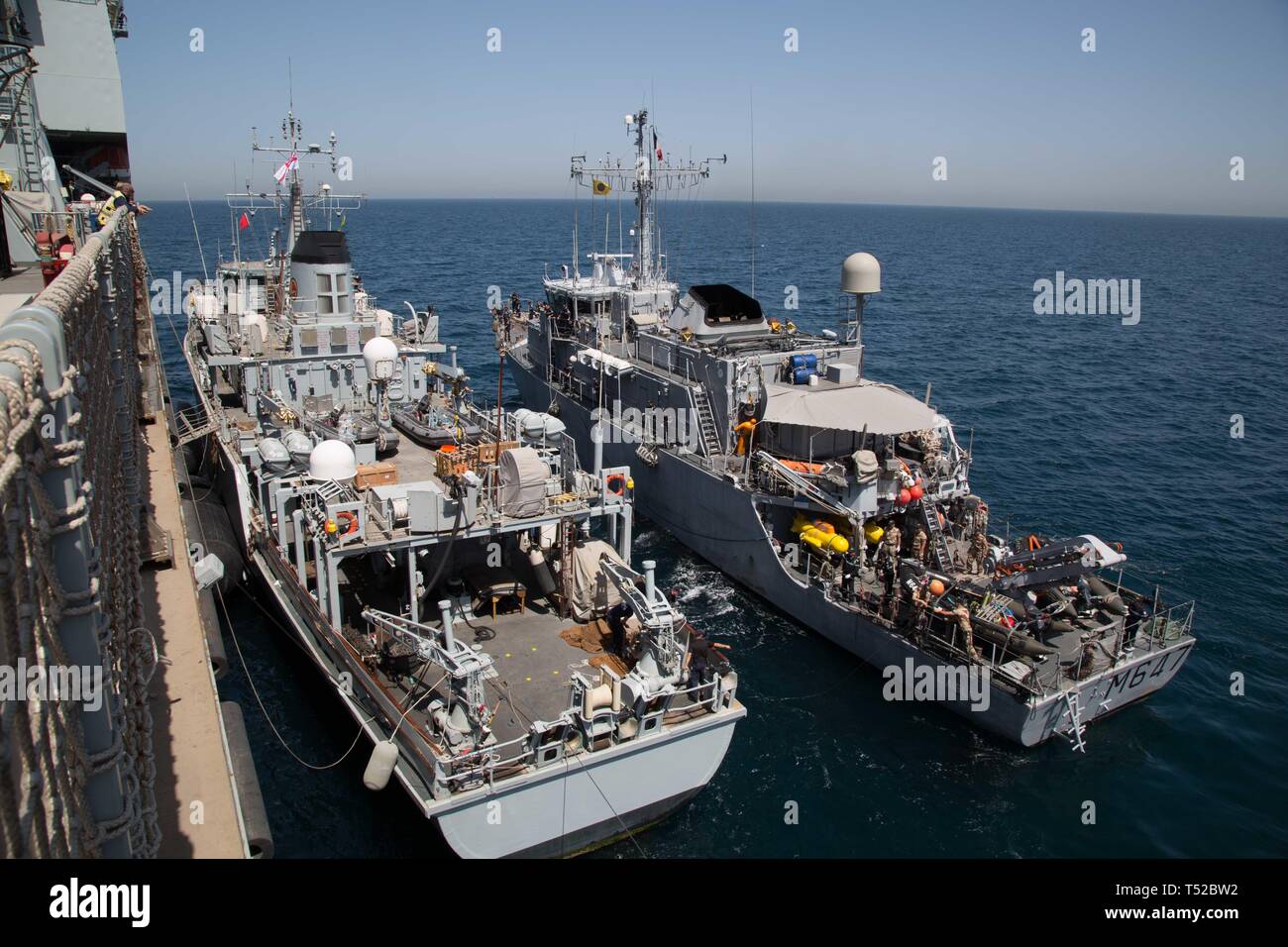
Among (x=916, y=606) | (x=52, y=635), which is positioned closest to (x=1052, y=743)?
(x=916, y=606)

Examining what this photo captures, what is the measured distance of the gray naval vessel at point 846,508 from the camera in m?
20.4

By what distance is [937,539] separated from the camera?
2378 centimetres

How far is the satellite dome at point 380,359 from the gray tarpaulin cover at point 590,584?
31.3 feet

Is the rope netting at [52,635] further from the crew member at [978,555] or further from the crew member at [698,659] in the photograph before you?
the crew member at [978,555]

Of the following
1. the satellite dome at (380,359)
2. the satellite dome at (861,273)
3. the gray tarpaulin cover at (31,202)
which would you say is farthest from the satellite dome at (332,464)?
the satellite dome at (861,273)

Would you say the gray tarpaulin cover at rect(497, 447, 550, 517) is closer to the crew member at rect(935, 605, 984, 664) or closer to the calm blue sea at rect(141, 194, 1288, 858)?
the calm blue sea at rect(141, 194, 1288, 858)

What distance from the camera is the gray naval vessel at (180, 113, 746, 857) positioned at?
14.7 m

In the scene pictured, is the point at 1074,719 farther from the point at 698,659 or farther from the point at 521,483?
the point at 521,483

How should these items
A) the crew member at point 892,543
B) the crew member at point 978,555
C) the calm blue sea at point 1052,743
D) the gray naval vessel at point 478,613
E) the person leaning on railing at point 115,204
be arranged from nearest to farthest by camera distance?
1. the gray naval vessel at point 478,613
2. the calm blue sea at point 1052,743
3. the person leaning on railing at point 115,204
4. the crew member at point 892,543
5. the crew member at point 978,555

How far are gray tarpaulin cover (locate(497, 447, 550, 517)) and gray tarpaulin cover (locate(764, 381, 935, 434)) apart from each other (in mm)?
9750

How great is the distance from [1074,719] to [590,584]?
11.3 metres

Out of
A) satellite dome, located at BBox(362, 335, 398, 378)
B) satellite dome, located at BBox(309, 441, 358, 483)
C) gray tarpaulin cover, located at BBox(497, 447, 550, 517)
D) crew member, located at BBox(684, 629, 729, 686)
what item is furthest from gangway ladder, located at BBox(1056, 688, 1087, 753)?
satellite dome, located at BBox(362, 335, 398, 378)

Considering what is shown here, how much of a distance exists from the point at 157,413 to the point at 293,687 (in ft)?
24.7

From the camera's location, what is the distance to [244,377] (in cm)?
2844
